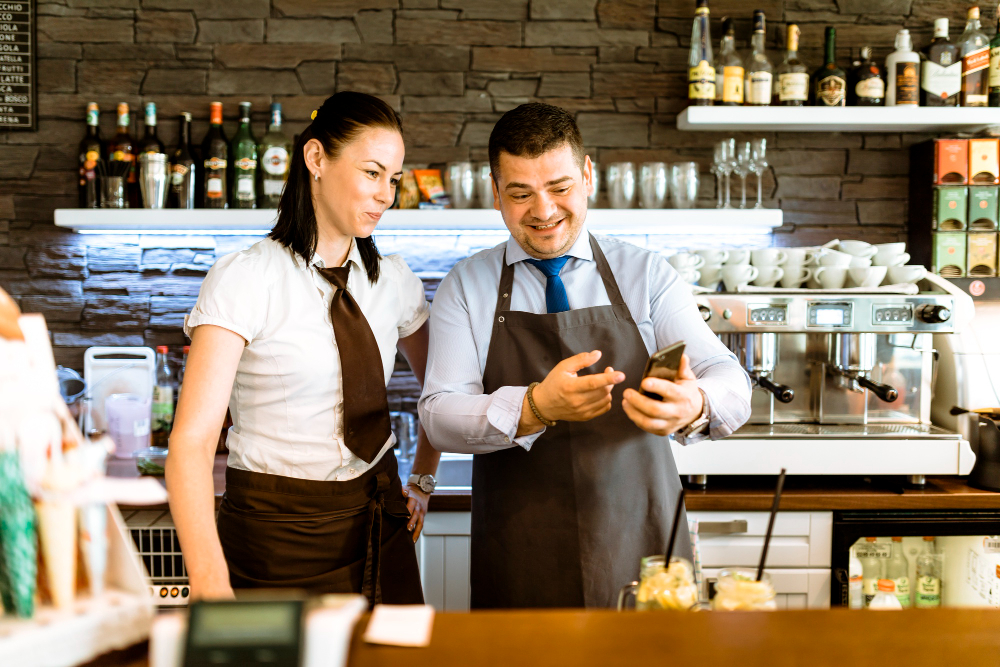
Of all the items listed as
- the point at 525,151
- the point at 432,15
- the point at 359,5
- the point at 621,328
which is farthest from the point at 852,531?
the point at 359,5

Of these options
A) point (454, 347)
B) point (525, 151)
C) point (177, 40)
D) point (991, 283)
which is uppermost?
point (177, 40)

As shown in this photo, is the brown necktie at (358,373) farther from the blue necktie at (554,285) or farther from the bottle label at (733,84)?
the bottle label at (733,84)

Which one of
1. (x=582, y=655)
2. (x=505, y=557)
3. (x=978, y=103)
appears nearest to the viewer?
(x=582, y=655)

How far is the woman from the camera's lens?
149 centimetres

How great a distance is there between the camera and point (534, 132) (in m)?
A: 1.52

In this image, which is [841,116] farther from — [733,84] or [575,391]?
[575,391]

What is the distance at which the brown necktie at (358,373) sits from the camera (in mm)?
1525

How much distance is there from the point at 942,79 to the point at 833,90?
0.38 metres

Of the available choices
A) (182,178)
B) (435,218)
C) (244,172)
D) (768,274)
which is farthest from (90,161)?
(768,274)

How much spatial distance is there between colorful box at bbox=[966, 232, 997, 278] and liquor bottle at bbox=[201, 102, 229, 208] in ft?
8.60

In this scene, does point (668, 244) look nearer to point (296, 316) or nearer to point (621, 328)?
point (621, 328)

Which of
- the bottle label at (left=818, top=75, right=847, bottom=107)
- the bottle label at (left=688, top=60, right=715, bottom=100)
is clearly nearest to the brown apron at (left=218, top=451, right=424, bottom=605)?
the bottle label at (left=688, top=60, right=715, bottom=100)

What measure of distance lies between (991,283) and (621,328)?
1.73 meters

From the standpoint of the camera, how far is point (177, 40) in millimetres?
2797
